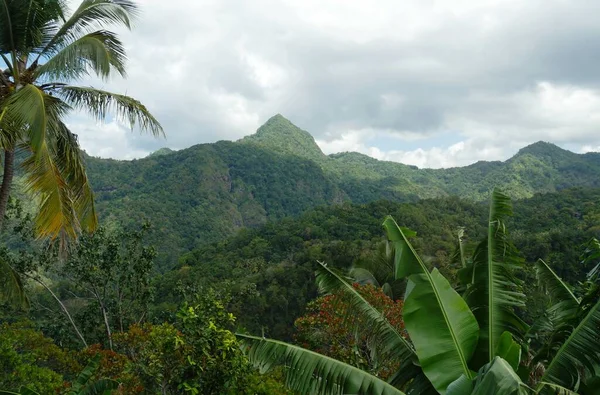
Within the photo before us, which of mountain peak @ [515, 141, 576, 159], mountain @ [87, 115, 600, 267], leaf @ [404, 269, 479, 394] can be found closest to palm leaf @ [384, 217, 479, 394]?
leaf @ [404, 269, 479, 394]

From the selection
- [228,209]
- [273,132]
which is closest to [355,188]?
[228,209]

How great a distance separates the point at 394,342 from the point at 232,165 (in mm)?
120723

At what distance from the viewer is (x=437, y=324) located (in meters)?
4.46

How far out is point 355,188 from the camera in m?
131

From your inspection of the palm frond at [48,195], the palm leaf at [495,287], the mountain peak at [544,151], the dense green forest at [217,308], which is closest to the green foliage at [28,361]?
the dense green forest at [217,308]

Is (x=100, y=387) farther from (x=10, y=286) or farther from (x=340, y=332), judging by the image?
(x=340, y=332)

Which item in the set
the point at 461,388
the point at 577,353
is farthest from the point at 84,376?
the point at 577,353

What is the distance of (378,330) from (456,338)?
102 cm

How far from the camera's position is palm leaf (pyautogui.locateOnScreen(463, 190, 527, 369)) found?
4785mm

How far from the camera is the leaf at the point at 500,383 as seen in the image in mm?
2758

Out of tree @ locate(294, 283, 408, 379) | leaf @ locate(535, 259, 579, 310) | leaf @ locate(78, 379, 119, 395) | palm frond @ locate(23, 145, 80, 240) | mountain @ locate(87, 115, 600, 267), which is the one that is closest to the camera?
leaf @ locate(535, 259, 579, 310)

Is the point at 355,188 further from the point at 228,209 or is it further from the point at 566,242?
the point at 566,242

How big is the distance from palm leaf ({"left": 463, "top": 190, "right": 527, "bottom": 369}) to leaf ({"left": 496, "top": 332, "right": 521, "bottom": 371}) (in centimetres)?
68

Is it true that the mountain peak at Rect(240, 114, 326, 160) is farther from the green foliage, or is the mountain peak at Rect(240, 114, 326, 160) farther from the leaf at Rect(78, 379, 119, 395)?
the leaf at Rect(78, 379, 119, 395)
